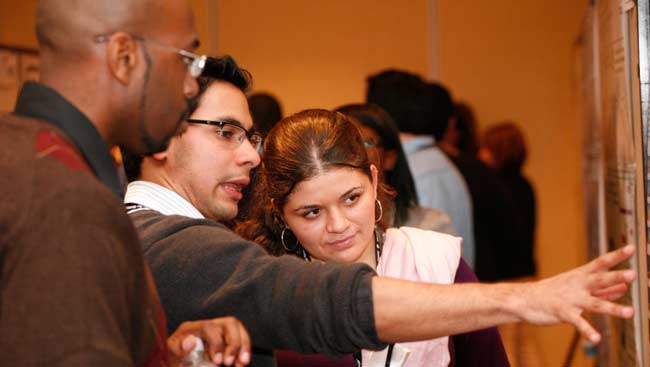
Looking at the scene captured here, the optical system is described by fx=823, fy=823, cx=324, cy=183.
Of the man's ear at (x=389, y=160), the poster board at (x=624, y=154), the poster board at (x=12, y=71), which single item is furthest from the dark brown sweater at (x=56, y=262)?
the poster board at (x=12, y=71)

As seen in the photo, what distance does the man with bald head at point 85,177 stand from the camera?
2.73 feet

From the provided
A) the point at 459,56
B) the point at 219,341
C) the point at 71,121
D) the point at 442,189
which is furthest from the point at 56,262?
the point at 459,56

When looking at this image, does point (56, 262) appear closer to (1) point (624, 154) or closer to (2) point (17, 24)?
(1) point (624, 154)

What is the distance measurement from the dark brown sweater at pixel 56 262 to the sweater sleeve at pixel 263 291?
0.31 m

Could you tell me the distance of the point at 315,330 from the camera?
1145 millimetres

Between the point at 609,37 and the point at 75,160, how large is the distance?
5.61 ft

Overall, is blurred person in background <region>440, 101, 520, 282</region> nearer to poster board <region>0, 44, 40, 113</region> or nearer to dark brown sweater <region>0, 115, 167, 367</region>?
poster board <region>0, 44, 40, 113</region>

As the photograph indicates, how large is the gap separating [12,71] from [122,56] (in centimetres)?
365

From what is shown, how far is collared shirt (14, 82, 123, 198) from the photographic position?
97cm

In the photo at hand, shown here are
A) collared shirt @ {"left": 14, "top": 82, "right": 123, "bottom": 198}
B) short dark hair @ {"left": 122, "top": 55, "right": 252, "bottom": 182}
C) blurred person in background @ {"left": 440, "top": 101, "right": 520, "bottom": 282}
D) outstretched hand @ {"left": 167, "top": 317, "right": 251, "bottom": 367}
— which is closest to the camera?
collared shirt @ {"left": 14, "top": 82, "right": 123, "bottom": 198}

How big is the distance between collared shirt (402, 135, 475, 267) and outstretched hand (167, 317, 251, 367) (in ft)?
6.49

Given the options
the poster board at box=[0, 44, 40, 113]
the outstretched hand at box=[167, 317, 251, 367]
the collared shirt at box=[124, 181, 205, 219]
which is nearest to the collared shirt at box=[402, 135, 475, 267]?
the collared shirt at box=[124, 181, 205, 219]

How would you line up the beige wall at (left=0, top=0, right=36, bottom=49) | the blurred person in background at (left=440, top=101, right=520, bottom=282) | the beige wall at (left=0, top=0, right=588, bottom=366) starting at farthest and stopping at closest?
the beige wall at (left=0, top=0, right=588, bottom=366), the beige wall at (left=0, top=0, right=36, bottom=49), the blurred person in background at (left=440, top=101, right=520, bottom=282)

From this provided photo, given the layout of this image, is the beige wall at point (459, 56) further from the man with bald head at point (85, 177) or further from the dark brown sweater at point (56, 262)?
the dark brown sweater at point (56, 262)
